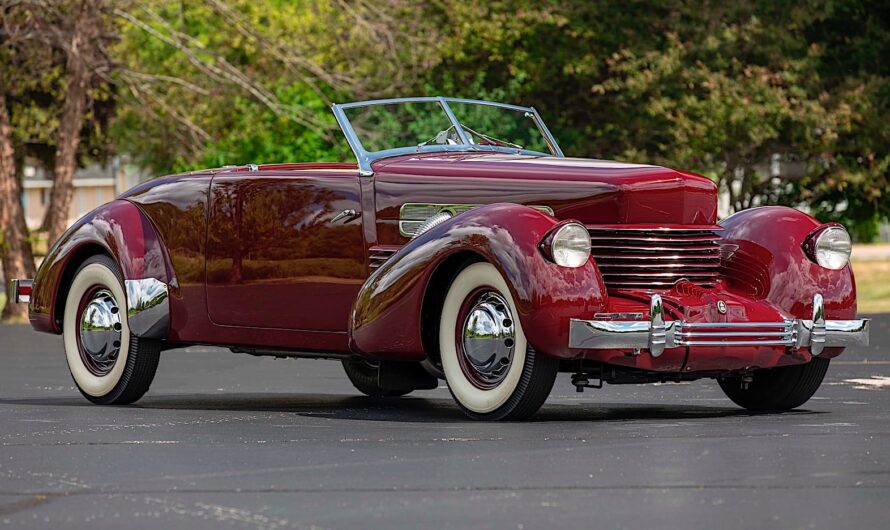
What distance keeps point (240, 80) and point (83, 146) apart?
862 cm

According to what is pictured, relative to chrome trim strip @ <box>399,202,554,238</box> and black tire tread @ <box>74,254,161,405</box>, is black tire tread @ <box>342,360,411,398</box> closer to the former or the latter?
black tire tread @ <box>74,254,161,405</box>

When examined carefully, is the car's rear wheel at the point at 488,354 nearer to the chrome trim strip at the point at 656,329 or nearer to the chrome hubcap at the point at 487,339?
the chrome hubcap at the point at 487,339

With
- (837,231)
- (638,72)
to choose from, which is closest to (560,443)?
(837,231)

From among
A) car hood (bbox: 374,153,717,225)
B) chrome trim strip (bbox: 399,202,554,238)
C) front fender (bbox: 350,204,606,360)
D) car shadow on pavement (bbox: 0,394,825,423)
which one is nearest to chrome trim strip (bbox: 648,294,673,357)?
front fender (bbox: 350,204,606,360)

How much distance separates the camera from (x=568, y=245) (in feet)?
29.1

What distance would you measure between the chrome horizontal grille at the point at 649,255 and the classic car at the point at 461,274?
0.04 ft

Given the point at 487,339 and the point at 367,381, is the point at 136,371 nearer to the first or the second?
the point at 367,381

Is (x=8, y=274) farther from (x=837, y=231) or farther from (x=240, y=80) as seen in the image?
(x=837, y=231)

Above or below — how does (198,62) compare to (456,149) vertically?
above

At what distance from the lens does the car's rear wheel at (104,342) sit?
35.4ft

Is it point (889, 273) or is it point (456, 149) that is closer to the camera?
point (456, 149)

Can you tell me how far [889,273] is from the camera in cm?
3762

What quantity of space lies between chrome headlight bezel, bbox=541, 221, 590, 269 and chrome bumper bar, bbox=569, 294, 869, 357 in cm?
33

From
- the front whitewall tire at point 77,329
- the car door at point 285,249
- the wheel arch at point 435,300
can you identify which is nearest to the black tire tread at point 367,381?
the car door at point 285,249
